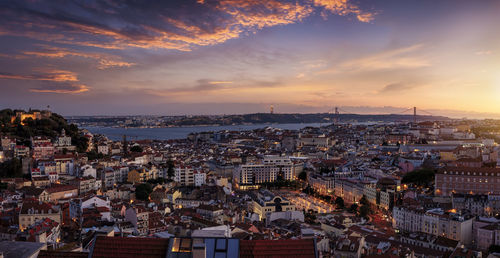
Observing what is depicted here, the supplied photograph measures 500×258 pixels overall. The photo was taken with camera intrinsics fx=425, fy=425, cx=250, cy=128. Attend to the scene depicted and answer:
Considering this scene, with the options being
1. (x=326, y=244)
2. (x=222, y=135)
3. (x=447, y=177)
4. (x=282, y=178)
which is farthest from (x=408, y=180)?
(x=222, y=135)

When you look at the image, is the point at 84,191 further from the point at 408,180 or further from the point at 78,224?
the point at 408,180

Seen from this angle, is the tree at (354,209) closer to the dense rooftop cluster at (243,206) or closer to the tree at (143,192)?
the dense rooftop cluster at (243,206)

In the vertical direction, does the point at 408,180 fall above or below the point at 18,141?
below

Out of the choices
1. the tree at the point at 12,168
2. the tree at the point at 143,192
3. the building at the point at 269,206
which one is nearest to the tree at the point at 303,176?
the building at the point at 269,206

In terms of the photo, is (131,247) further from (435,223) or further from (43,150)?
(43,150)

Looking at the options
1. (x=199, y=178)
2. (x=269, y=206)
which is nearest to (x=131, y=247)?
(x=269, y=206)

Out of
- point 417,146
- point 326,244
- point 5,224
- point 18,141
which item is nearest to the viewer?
point 326,244

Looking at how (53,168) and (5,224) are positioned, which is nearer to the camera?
(5,224)
